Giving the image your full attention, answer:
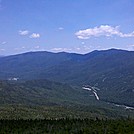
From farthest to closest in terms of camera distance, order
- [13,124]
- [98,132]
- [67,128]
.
A: [13,124] < [67,128] < [98,132]

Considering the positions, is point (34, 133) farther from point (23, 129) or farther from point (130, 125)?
point (130, 125)

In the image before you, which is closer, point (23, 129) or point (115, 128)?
point (115, 128)

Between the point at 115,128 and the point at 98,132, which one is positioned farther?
the point at 115,128

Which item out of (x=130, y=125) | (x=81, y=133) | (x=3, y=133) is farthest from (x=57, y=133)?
(x=130, y=125)

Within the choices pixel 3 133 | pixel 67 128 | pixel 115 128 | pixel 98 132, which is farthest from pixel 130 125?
pixel 3 133

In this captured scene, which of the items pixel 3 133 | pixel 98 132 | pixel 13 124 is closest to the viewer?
pixel 98 132

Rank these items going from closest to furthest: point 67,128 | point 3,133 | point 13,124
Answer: point 3,133 → point 67,128 → point 13,124

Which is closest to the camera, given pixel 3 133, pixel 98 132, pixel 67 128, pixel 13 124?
pixel 98 132

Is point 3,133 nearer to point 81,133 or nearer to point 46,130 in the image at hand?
point 46,130
